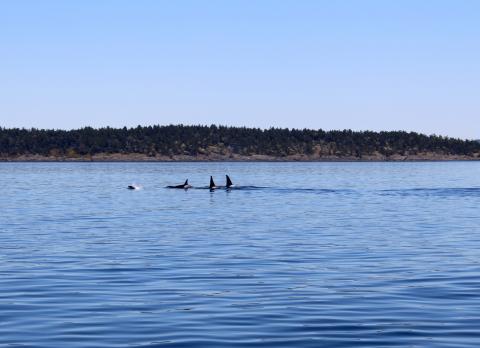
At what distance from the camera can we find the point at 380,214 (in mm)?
47031

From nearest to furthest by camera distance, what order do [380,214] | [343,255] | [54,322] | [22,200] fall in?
[54,322] < [343,255] < [380,214] < [22,200]

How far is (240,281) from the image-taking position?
72.9ft

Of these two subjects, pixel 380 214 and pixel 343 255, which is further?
pixel 380 214

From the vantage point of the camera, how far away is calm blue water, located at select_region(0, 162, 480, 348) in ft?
53.2

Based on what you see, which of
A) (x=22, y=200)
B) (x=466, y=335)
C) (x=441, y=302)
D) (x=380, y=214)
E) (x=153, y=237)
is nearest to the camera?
(x=466, y=335)

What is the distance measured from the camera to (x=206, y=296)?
1992cm

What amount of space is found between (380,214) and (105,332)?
106ft

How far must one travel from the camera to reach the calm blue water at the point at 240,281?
53.2 feet

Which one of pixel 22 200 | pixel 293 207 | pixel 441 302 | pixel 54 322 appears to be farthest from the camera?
pixel 22 200

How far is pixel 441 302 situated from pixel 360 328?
3.25 meters

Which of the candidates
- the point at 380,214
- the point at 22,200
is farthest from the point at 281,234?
the point at 22,200

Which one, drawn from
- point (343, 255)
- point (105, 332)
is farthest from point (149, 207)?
point (105, 332)

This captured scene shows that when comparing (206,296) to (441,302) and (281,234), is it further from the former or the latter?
(281,234)

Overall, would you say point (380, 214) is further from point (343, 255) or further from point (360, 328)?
point (360, 328)
